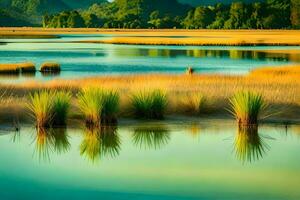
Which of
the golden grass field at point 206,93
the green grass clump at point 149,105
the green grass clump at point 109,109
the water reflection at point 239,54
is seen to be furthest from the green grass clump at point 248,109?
the water reflection at point 239,54

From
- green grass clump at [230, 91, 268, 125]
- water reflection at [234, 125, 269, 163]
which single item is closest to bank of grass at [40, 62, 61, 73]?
green grass clump at [230, 91, 268, 125]

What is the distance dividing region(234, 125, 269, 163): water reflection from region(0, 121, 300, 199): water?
0.02 metres

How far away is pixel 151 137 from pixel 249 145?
94.0 inches

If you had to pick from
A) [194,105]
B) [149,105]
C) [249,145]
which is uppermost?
[149,105]

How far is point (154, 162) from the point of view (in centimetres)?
1326

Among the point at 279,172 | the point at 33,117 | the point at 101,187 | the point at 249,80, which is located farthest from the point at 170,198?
the point at 249,80

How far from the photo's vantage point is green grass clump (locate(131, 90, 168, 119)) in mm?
19281

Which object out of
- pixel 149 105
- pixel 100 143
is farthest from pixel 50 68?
pixel 100 143

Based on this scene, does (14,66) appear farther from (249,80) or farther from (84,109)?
(84,109)

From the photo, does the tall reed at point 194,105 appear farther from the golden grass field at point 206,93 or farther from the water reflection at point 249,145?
the water reflection at point 249,145

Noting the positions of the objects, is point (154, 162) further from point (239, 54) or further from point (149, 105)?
point (239, 54)

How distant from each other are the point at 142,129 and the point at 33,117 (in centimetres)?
311

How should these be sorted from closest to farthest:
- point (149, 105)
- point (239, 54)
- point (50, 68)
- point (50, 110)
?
point (50, 110), point (149, 105), point (50, 68), point (239, 54)

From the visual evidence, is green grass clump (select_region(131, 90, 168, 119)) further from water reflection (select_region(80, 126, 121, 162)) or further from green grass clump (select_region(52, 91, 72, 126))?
green grass clump (select_region(52, 91, 72, 126))
